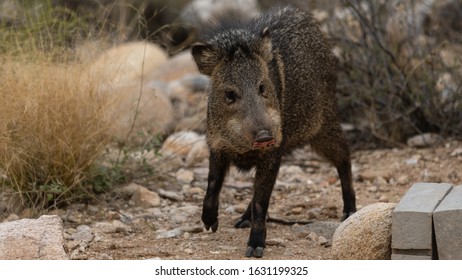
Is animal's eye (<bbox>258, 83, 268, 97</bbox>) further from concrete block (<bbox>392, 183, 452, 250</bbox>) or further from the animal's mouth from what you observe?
concrete block (<bbox>392, 183, 452, 250</bbox>)

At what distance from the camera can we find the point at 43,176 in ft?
18.0

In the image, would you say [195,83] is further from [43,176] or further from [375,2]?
[43,176]

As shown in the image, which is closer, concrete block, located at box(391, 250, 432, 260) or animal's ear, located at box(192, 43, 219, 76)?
concrete block, located at box(391, 250, 432, 260)

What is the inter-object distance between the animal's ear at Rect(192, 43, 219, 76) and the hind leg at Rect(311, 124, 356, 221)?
3.55 ft

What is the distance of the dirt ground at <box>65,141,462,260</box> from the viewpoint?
4.78 metres

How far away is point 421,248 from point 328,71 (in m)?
1.96

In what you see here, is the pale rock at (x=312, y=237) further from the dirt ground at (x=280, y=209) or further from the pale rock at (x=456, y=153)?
the pale rock at (x=456, y=153)

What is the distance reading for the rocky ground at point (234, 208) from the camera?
15.8 feet

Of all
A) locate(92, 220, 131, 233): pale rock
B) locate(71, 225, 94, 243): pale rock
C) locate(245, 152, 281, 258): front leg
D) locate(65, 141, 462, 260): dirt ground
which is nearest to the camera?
locate(245, 152, 281, 258): front leg

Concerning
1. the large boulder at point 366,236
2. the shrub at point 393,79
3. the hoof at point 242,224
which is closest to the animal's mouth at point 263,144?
the large boulder at point 366,236

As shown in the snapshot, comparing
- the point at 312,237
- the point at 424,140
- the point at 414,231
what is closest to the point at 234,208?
the point at 312,237

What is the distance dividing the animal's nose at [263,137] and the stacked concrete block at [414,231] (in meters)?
0.72

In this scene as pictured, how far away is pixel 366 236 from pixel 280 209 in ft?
5.47

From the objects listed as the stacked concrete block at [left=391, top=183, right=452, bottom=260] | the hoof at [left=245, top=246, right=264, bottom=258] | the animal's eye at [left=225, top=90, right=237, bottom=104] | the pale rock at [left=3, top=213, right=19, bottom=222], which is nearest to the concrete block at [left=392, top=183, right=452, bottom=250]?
the stacked concrete block at [left=391, top=183, right=452, bottom=260]
